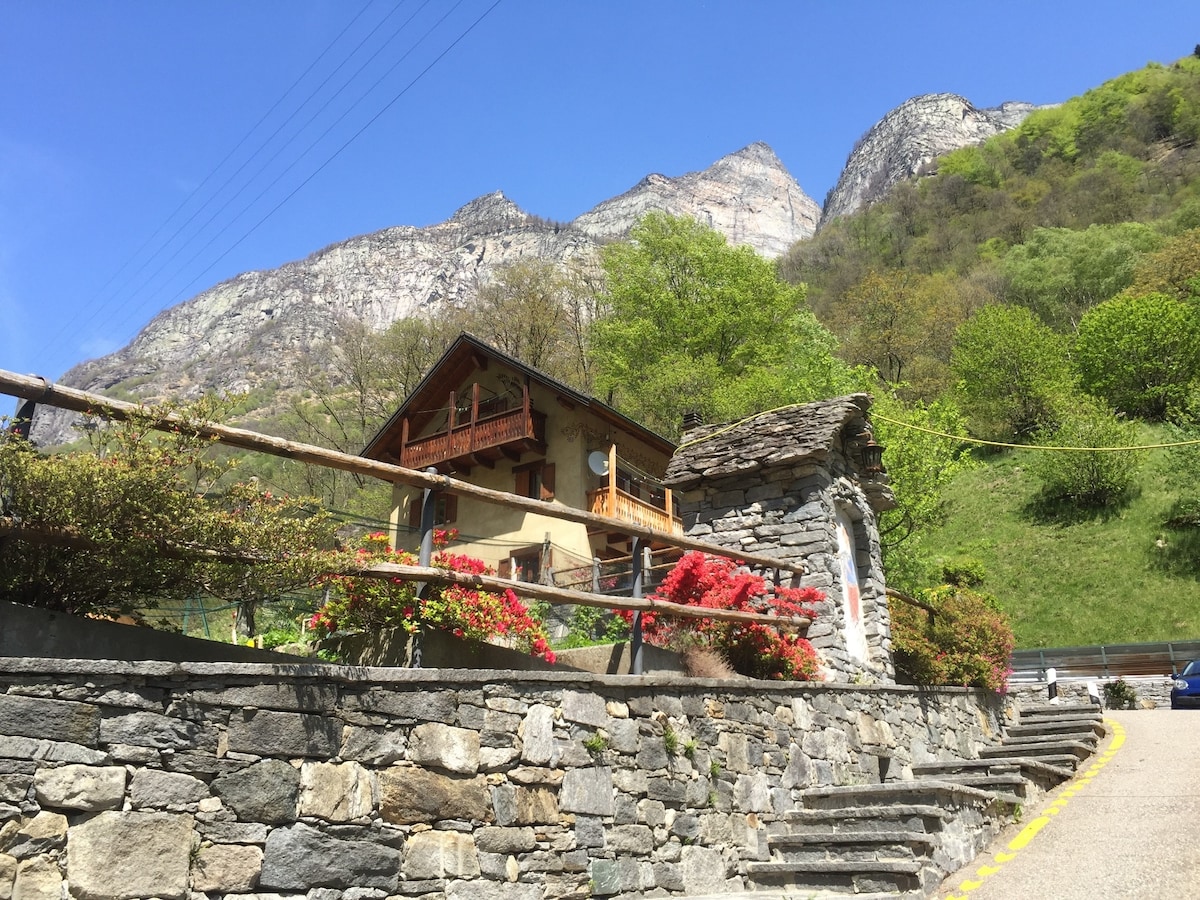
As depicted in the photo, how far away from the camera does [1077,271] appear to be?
162ft

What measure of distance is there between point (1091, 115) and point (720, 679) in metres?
85.4

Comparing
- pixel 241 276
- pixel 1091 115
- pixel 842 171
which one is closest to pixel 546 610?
pixel 1091 115

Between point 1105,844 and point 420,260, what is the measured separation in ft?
390

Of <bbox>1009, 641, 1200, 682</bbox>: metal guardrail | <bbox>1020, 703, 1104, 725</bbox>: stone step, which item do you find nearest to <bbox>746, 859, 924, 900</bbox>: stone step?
<bbox>1020, 703, 1104, 725</bbox>: stone step

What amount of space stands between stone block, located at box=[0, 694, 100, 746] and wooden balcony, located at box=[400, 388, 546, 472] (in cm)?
1861

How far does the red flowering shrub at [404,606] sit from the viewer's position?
5.43 meters

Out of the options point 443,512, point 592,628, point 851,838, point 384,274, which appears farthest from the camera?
point 384,274

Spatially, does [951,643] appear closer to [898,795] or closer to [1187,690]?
[898,795]

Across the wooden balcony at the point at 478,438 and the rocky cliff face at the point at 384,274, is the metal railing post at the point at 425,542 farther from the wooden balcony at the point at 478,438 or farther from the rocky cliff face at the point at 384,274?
the rocky cliff face at the point at 384,274

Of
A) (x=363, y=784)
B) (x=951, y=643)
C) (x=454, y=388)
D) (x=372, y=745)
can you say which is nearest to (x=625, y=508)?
(x=454, y=388)

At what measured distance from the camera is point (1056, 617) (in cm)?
2695

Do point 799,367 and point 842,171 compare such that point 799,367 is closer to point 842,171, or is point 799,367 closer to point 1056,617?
point 1056,617

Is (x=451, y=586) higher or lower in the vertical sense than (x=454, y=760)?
higher

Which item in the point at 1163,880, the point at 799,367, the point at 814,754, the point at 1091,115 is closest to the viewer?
the point at 1163,880
